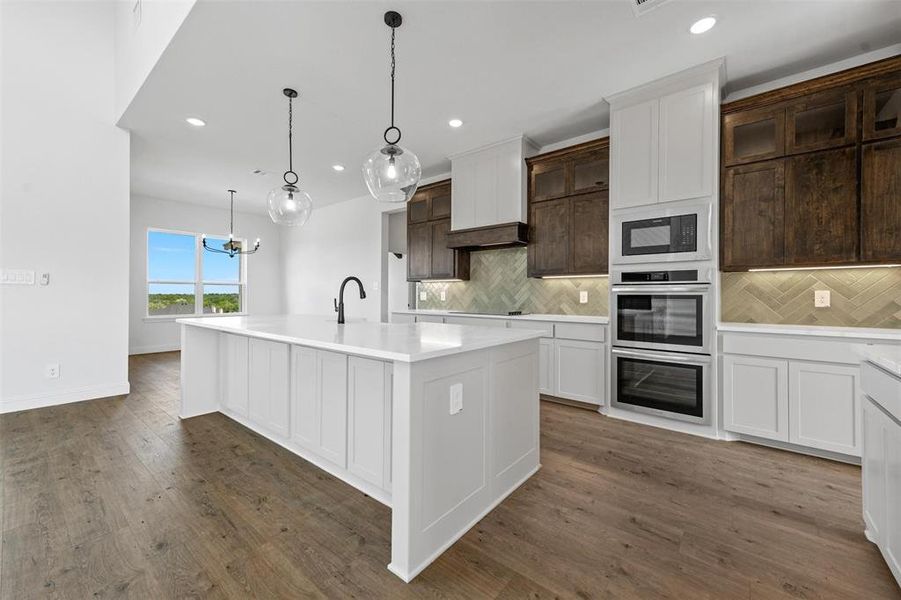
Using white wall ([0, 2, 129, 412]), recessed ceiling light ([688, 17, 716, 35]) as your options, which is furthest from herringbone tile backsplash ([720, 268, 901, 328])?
white wall ([0, 2, 129, 412])

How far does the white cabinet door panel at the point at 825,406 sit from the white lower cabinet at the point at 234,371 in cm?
402

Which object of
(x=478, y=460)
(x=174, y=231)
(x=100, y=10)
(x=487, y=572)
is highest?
(x=100, y=10)

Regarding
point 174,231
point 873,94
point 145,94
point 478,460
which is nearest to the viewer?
point 478,460

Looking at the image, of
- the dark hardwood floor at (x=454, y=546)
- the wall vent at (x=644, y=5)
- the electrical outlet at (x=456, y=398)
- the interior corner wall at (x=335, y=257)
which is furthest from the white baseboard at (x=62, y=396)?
the wall vent at (x=644, y=5)

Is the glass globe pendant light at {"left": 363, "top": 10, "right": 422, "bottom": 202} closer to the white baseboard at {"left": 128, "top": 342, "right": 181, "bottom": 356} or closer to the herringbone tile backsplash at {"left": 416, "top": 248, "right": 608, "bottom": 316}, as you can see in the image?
the herringbone tile backsplash at {"left": 416, "top": 248, "right": 608, "bottom": 316}

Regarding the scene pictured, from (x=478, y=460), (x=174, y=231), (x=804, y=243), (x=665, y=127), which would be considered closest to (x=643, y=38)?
(x=665, y=127)

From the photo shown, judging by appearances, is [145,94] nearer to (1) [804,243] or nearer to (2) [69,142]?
(2) [69,142]

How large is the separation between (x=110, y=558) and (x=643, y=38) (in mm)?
4103

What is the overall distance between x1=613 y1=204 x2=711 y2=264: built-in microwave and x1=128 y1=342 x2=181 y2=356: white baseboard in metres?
7.85

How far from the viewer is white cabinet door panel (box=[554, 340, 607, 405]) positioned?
3.49 meters

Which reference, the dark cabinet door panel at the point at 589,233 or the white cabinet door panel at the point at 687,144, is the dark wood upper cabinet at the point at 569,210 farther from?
the white cabinet door panel at the point at 687,144

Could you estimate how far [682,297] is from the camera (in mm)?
3031

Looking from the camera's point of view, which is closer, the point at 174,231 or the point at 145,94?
the point at 145,94

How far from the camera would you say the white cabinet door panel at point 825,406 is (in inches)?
94.1
